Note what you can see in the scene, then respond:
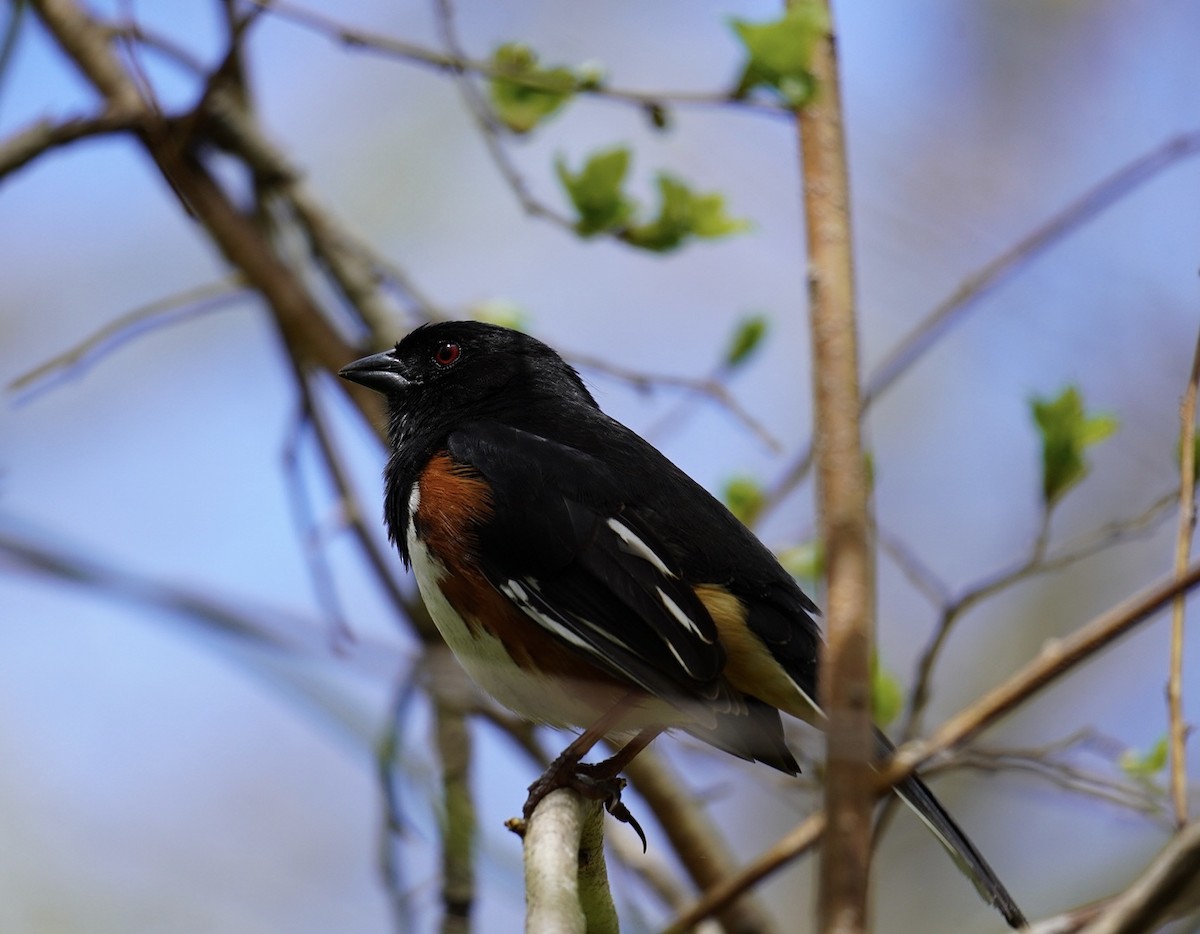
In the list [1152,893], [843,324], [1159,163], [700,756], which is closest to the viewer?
[1152,893]

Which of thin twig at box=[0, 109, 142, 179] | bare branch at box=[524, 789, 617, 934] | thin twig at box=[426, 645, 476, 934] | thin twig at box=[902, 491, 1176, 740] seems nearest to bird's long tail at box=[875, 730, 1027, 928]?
thin twig at box=[902, 491, 1176, 740]

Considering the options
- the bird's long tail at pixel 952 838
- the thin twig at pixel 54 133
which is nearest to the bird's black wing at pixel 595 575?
the bird's long tail at pixel 952 838

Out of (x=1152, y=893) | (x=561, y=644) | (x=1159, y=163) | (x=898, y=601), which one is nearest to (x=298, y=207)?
(x=561, y=644)

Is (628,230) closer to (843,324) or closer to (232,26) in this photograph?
(232,26)

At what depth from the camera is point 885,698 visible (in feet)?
11.2

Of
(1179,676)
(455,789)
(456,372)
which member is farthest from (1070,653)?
(456,372)

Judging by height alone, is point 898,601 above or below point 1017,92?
below

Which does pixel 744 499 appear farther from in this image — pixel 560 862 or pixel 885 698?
pixel 560 862

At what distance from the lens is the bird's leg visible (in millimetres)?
2711

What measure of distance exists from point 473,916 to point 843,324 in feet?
6.85

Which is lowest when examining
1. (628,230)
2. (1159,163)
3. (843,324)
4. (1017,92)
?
(843,324)

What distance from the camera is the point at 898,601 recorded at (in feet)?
25.8

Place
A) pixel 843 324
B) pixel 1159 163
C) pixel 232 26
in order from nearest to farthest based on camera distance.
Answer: pixel 843 324, pixel 1159 163, pixel 232 26

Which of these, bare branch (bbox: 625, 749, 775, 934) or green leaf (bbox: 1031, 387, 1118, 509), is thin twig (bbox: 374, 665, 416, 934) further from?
green leaf (bbox: 1031, 387, 1118, 509)
